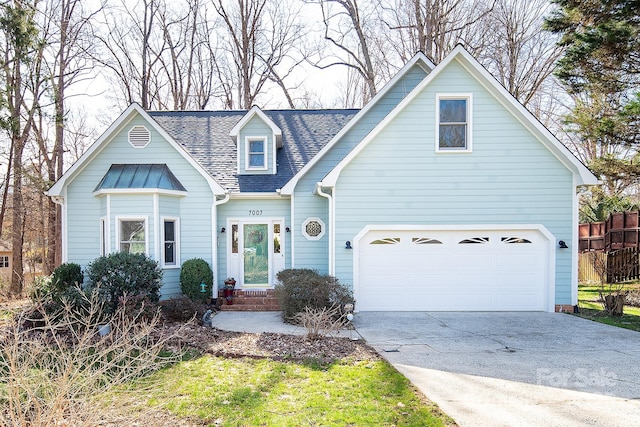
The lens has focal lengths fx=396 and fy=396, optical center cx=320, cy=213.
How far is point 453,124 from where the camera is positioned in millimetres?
10508

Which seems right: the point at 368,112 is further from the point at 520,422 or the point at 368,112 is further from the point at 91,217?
the point at 520,422

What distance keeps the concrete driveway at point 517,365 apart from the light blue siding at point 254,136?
567 centimetres

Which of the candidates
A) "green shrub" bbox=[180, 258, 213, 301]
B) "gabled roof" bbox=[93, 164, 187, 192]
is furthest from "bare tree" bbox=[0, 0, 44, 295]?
"green shrub" bbox=[180, 258, 213, 301]

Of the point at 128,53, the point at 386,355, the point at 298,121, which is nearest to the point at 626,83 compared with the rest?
the point at 298,121

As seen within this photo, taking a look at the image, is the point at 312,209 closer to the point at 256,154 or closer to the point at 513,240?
the point at 256,154

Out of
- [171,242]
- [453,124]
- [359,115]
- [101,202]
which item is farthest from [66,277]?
[453,124]

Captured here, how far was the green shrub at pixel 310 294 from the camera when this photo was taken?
361 inches

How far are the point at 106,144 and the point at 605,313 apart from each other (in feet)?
47.5

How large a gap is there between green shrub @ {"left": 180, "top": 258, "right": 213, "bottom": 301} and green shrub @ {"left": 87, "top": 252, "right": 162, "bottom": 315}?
45.7 inches

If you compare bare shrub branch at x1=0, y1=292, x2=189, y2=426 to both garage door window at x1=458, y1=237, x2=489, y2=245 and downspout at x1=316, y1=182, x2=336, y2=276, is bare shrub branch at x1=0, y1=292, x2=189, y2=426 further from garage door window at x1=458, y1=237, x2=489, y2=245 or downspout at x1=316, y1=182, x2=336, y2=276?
garage door window at x1=458, y1=237, x2=489, y2=245

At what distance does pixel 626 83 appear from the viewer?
A: 39.3 ft

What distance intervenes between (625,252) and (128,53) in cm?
2509

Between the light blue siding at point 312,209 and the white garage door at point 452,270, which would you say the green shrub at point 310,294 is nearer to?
the white garage door at point 452,270

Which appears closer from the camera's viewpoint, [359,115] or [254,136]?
[359,115]
